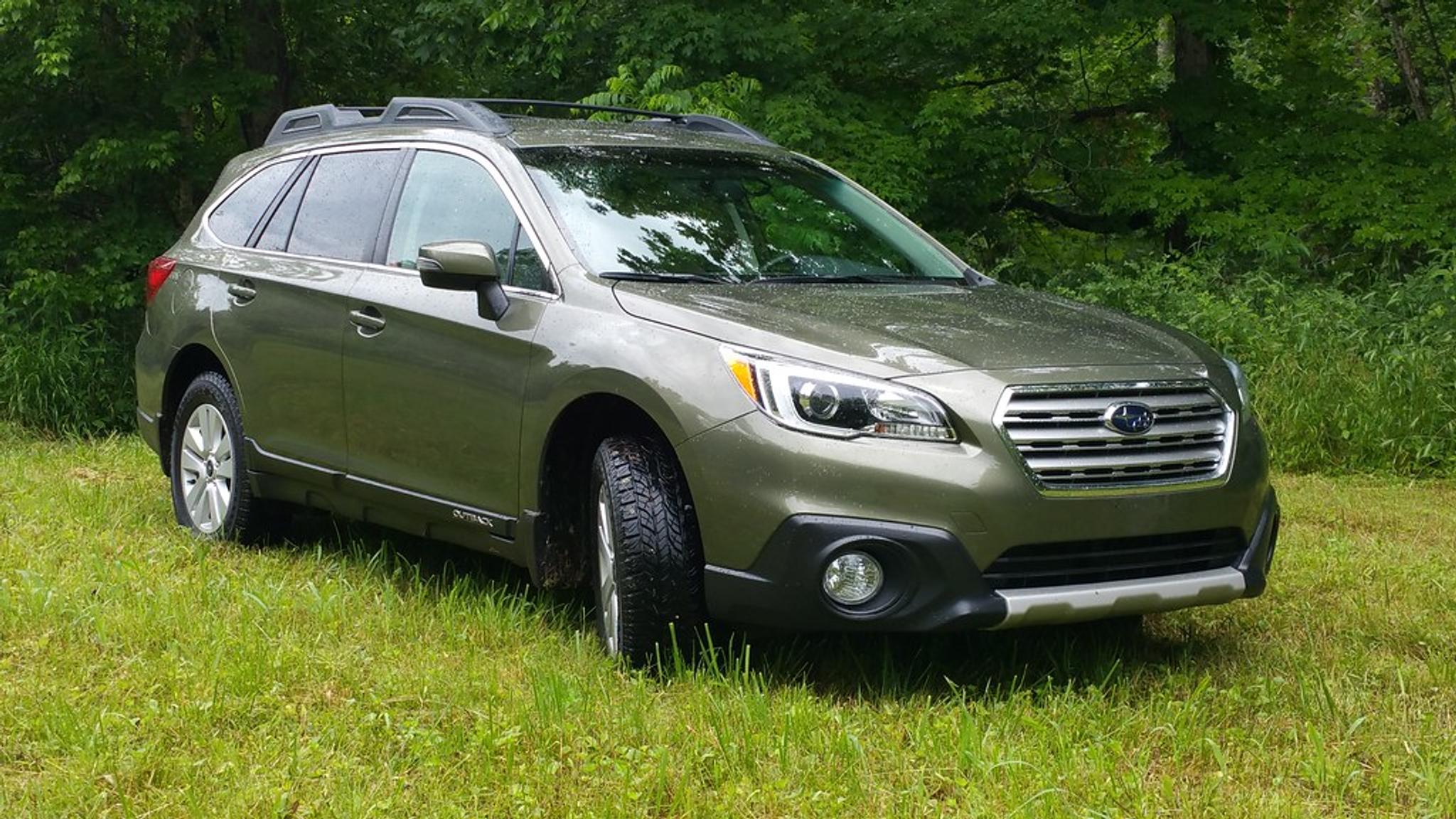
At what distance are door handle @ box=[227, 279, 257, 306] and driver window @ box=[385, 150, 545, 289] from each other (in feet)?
2.94

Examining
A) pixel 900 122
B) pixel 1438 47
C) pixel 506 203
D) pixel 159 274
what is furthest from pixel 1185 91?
pixel 506 203

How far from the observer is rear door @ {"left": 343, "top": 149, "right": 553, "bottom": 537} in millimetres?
4934

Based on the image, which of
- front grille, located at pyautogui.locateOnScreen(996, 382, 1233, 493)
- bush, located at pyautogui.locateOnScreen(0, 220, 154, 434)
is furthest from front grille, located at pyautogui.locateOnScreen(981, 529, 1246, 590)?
bush, located at pyautogui.locateOnScreen(0, 220, 154, 434)

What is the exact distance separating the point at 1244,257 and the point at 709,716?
1043 centimetres

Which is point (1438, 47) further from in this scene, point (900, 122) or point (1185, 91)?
point (900, 122)

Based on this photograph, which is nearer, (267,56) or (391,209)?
(391,209)

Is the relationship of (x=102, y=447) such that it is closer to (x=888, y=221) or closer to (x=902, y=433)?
(x=888, y=221)

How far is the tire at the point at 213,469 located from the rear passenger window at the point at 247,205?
595 mm

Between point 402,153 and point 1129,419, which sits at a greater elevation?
point 402,153

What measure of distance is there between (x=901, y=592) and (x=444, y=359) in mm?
1791

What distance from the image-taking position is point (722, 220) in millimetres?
5312

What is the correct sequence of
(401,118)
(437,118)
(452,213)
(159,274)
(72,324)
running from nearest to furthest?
(452,213), (437,118), (401,118), (159,274), (72,324)

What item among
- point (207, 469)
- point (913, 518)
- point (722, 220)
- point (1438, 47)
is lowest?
point (207, 469)

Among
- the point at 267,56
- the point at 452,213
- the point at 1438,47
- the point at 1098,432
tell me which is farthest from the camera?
the point at 1438,47
